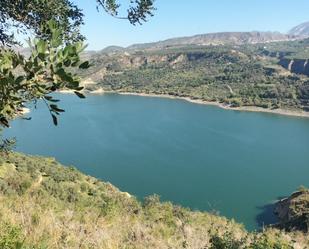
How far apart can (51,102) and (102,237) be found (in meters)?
2.10

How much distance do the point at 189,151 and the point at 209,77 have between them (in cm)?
5799

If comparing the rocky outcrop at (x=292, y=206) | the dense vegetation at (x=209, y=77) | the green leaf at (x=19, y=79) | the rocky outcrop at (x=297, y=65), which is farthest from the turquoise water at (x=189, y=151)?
the rocky outcrop at (x=297, y=65)

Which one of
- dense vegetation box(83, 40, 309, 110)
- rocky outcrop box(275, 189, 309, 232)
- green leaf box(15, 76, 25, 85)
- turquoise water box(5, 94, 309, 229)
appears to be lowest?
dense vegetation box(83, 40, 309, 110)

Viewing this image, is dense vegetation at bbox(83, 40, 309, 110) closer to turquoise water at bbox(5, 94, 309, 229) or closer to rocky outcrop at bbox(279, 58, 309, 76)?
rocky outcrop at bbox(279, 58, 309, 76)

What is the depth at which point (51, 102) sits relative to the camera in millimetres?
1913

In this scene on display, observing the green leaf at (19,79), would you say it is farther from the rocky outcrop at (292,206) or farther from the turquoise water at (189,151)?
the turquoise water at (189,151)

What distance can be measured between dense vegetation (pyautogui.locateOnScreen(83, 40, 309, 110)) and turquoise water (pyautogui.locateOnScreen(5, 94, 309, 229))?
948 cm

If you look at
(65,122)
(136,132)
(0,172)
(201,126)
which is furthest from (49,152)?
(0,172)

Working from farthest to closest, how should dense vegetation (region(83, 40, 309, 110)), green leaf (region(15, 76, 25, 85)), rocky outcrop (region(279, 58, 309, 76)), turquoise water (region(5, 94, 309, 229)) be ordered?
rocky outcrop (region(279, 58, 309, 76)) < dense vegetation (region(83, 40, 309, 110)) < turquoise water (region(5, 94, 309, 229)) < green leaf (region(15, 76, 25, 85))

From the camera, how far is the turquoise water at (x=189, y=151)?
106ft

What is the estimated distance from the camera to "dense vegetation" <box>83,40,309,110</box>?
3002 inches

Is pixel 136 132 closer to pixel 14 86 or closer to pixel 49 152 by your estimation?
pixel 49 152

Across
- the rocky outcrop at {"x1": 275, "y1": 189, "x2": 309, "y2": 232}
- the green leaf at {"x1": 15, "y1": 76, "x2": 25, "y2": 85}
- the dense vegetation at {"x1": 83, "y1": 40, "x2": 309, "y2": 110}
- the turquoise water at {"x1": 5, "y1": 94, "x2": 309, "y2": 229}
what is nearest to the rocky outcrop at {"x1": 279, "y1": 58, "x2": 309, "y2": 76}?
the dense vegetation at {"x1": 83, "y1": 40, "x2": 309, "y2": 110}

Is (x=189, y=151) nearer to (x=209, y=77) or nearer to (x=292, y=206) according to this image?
(x=292, y=206)
